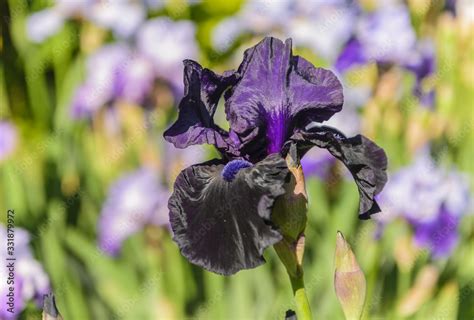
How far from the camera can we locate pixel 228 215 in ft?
2.41

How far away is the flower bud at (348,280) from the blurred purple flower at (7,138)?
124cm

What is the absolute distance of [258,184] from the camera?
74cm

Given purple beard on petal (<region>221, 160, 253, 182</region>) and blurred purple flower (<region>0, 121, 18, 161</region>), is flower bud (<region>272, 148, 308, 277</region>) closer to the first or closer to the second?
purple beard on petal (<region>221, 160, 253, 182</region>)

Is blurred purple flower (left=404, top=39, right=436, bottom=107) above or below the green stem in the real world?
above

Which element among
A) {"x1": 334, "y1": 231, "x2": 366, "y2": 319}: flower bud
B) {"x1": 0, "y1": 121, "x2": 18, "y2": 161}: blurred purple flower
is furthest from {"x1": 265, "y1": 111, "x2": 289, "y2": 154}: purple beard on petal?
{"x1": 0, "y1": 121, "x2": 18, "y2": 161}: blurred purple flower

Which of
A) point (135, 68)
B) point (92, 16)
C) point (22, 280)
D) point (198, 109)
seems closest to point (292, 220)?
point (198, 109)

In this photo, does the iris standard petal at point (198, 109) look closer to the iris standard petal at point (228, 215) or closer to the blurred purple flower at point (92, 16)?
the iris standard petal at point (228, 215)

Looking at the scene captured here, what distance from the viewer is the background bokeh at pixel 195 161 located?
5.09ft

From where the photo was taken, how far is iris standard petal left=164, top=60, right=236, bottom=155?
837 mm

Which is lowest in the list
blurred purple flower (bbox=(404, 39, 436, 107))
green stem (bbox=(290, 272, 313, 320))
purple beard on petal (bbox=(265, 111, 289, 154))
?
green stem (bbox=(290, 272, 313, 320))

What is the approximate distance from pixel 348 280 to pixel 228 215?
0.15 meters

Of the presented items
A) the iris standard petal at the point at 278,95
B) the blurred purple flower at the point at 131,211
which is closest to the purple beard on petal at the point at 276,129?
the iris standard petal at the point at 278,95

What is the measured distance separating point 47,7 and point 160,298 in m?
1.17

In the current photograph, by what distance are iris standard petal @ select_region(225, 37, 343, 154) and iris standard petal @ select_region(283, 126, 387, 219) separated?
3 cm
